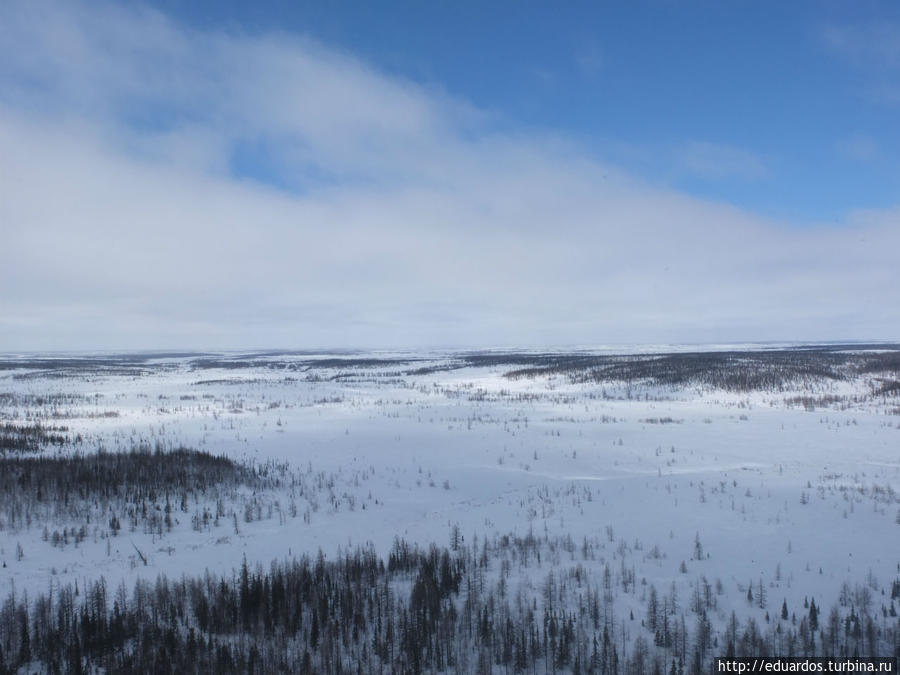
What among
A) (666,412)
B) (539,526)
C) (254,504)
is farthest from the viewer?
(666,412)

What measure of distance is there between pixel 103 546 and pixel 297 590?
4.80 metres

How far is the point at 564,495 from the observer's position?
42.9ft

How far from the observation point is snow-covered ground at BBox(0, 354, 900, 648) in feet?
26.7

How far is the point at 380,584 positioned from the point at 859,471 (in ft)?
47.1

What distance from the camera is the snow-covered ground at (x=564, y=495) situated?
8.15 metres

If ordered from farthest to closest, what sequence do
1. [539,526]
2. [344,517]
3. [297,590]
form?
[344,517], [539,526], [297,590]

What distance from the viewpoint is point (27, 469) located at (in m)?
14.6

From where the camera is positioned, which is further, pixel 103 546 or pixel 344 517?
pixel 344 517

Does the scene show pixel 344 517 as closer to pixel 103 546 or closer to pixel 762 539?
pixel 103 546

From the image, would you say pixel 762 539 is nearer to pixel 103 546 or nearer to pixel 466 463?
pixel 466 463

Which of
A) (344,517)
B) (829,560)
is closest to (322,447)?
(344,517)

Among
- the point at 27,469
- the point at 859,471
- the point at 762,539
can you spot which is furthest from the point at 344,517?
the point at 859,471

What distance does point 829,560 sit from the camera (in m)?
8.09

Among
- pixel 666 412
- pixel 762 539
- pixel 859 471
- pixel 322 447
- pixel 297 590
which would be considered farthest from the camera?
pixel 666 412
